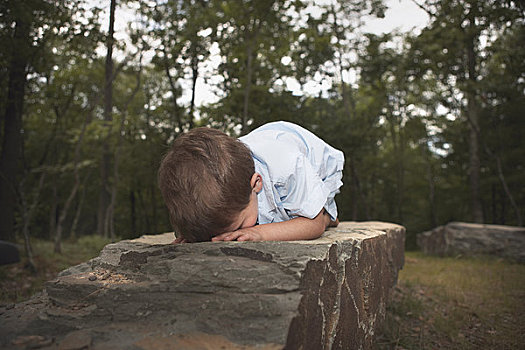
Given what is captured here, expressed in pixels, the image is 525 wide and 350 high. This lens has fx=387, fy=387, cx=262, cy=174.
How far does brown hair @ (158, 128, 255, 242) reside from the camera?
1.72 meters

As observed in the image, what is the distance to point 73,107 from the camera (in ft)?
29.9

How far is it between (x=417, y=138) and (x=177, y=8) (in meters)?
10.7

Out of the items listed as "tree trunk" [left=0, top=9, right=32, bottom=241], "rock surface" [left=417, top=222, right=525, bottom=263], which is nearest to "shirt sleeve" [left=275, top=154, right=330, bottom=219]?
"tree trunk" [left=0, top=9, right=32, bottom=241]

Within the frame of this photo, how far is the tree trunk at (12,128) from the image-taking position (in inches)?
199

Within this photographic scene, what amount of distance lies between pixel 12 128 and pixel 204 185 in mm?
5943

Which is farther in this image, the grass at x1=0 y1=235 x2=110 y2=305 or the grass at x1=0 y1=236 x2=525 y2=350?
the grass at x1=0 y1=235 x2=110 y2=305

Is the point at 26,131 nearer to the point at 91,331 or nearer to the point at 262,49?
the point at 262,49

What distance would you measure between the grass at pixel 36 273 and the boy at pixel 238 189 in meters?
2.29

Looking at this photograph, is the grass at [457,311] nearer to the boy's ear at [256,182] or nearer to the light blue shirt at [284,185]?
the light blue shirt at [284,185]

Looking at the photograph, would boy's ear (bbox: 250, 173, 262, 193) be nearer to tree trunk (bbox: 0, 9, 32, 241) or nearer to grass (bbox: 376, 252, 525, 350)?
grass (bbox: 376, 252, 525, 350)

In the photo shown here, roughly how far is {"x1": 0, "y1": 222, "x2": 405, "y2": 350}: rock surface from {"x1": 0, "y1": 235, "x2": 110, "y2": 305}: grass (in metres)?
2.12

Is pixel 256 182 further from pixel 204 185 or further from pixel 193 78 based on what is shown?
pixel 193 78

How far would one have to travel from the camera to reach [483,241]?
7617mm

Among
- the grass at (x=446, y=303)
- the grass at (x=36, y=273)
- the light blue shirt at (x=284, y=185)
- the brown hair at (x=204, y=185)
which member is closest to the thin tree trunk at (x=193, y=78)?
the grass at (x=36, y=273)
